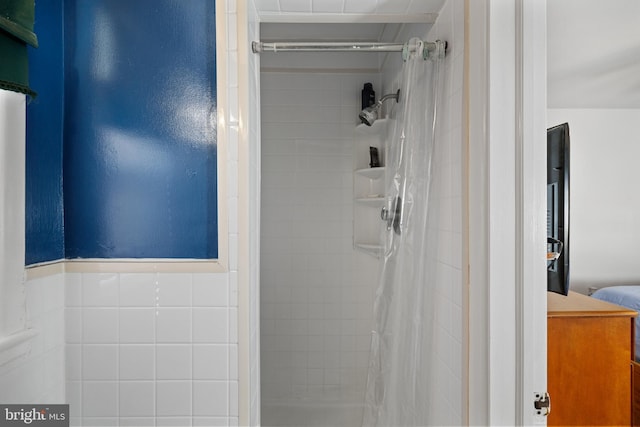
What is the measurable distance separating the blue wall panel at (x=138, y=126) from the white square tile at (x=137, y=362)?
27cm

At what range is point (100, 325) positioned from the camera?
120cm

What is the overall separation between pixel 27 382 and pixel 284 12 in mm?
1266

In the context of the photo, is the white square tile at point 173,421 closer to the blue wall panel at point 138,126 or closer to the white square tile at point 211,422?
the white square tile at point 211,422

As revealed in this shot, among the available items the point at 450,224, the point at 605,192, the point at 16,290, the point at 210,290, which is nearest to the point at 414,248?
the point at 450,224

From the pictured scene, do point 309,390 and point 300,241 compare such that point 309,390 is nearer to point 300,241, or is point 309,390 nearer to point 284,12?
point 300,241

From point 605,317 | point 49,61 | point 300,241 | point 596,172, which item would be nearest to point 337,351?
point 300,241

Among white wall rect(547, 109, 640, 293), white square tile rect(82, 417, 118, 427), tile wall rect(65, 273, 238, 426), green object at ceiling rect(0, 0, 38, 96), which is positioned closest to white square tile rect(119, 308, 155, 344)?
tile wall rect(65, 273, 238, 426)

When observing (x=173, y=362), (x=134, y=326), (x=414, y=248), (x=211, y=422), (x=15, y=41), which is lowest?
(x=211, y=422)

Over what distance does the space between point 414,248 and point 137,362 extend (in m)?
0.91

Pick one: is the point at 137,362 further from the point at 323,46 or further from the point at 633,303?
the point at 633,303

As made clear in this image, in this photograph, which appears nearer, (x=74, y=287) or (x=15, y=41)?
(x=15, y=41)

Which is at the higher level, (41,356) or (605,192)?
(605,192)

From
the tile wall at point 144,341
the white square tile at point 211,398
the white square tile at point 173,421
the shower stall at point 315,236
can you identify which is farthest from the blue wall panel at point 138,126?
the shower stall at point 315,236

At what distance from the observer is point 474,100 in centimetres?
105
